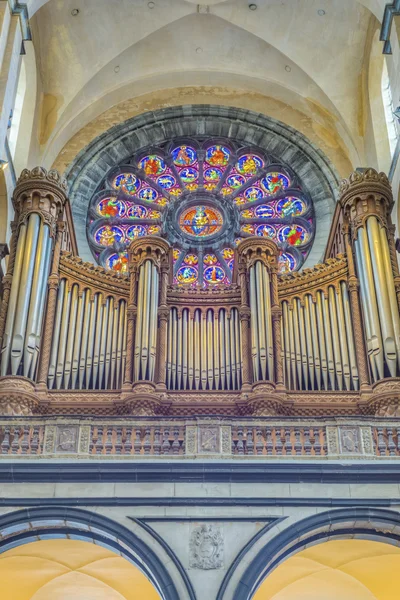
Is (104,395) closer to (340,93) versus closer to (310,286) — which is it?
(310,286)

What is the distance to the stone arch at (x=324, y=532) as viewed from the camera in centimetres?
1008

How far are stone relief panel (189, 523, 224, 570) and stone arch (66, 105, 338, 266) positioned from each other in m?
10.0

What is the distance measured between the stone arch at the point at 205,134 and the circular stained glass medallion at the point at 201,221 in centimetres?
212

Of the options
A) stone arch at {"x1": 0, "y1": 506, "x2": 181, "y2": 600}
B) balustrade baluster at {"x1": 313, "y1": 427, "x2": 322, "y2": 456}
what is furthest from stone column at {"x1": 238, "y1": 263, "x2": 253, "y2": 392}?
stone arch at {"x1": 0, "y1": 506, "x2": 181, "y2": 600}

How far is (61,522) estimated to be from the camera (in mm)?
10477

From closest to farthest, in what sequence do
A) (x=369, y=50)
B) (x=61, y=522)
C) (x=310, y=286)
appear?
1. (x=61, y=522)
2. (x=310, y=286)
3. (x=369, y=50)

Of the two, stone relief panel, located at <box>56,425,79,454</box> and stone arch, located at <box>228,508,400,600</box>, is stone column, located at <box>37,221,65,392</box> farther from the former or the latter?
stone arch, located at <box>228,508,400,600</box>

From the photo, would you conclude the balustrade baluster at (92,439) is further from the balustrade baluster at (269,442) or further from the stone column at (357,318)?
the stone column at (357,318)

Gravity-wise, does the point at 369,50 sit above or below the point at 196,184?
above

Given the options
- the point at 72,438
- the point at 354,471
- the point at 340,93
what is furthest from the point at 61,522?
the point at 340,93

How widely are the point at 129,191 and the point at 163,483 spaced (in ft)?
35.3

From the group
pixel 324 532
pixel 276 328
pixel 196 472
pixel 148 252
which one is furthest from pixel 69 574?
pixel 148 252

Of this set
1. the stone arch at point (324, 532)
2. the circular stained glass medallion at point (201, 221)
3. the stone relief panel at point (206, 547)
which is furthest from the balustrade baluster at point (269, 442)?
the circular stained glass medallion at point (201, 221)

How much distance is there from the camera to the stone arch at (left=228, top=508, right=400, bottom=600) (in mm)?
10078
